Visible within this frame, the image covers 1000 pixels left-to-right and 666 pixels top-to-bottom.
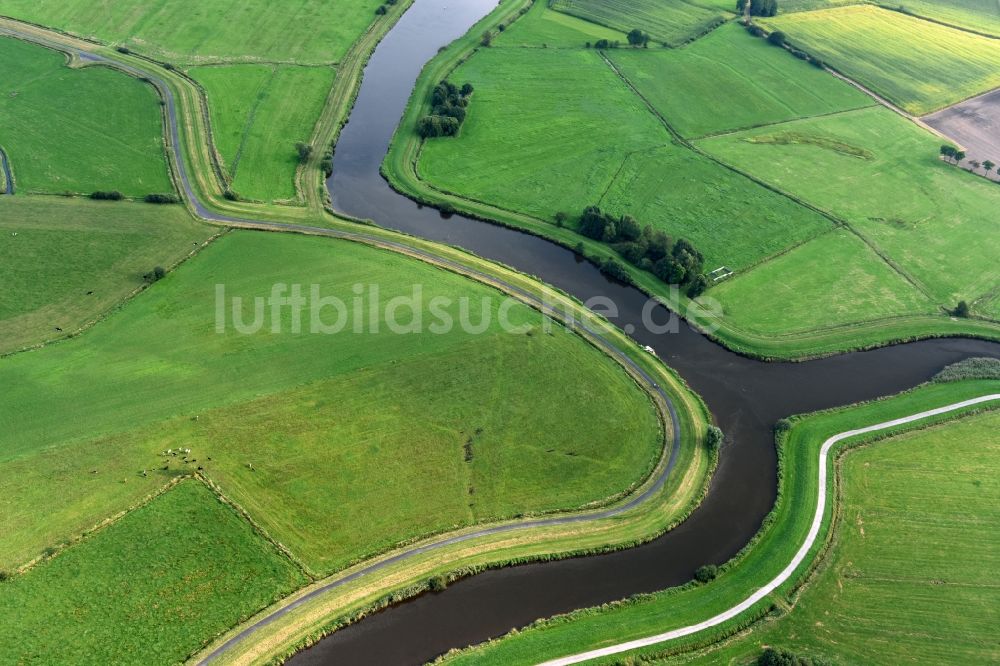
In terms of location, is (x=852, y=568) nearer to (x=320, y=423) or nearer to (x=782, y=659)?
(x=782, y=659)

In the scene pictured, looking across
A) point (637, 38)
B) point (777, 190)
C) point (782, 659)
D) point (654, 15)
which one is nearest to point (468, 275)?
point (782, 659)

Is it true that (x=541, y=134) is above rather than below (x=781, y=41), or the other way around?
below

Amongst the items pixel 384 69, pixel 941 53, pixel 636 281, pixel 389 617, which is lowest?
pixel 389 617

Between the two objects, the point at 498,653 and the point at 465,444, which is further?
the point at 465,444

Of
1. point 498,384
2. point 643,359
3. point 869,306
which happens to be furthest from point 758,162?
point 498,384

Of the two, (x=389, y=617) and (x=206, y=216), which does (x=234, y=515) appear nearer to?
(x=389, y=617)

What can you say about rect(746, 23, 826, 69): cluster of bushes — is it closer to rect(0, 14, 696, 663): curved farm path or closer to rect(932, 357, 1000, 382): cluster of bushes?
rect(932, 357, 1000, 382): cluster of bushes
